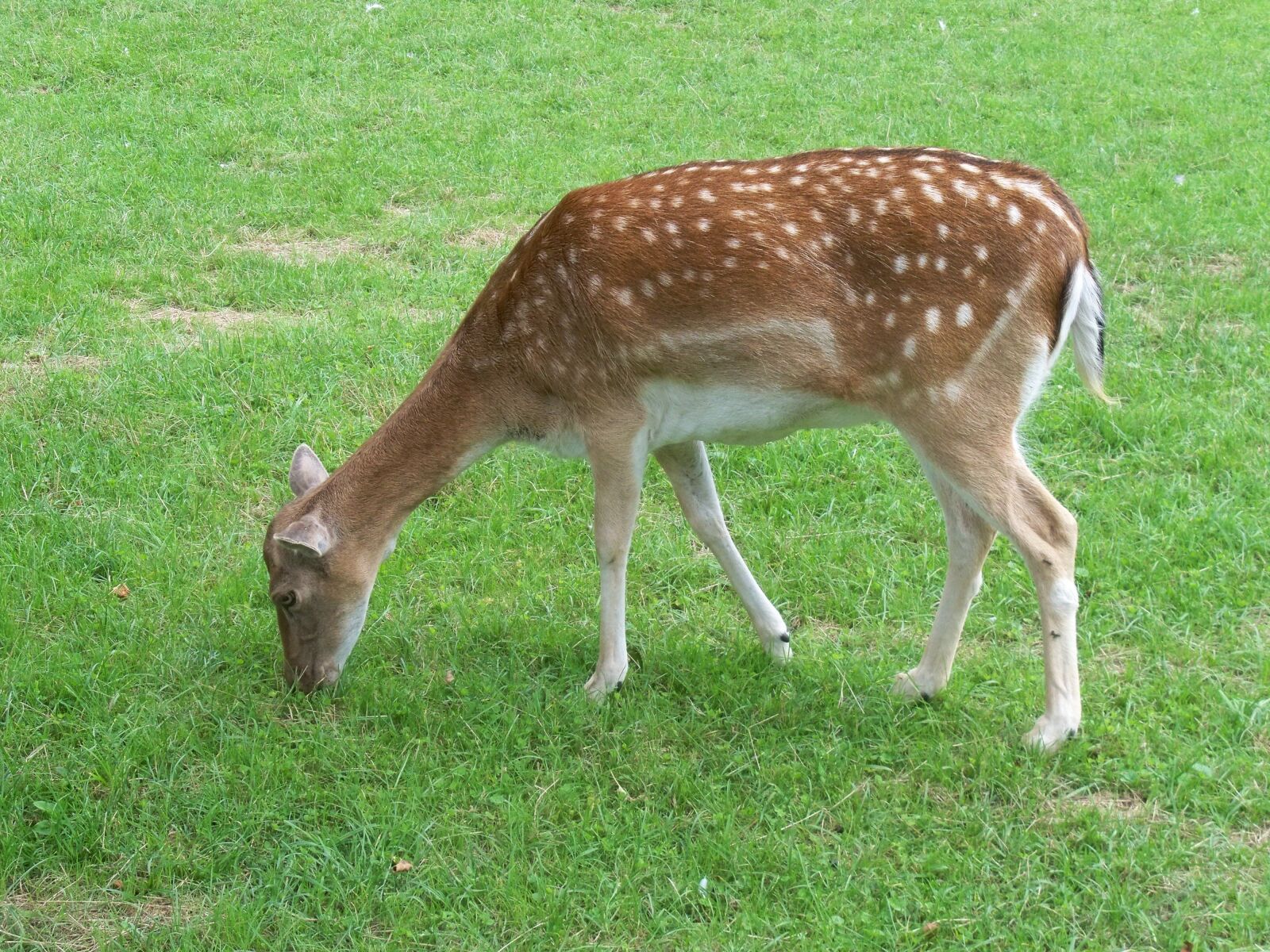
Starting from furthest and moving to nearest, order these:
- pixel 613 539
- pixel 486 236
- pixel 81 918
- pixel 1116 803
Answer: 1. pixel 486 236
2. pixel 613 539
3. pixel 1116 803
4. pixel 81 918

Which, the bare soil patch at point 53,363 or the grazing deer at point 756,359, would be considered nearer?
the grazing deer at point 756,359

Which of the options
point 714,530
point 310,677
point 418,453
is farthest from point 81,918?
point 714,530

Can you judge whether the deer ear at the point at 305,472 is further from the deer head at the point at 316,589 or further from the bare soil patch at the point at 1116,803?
the bare soil patch at the point at 1116,803

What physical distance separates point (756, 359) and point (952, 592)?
1.12 metres

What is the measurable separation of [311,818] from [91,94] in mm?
9047

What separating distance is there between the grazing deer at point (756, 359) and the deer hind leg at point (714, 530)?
1 centimetres

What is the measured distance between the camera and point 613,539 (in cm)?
486

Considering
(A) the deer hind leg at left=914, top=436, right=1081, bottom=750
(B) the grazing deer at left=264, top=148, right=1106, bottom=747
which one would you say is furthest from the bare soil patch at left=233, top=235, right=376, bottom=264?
(A) the deer hind leg at left=914, top=436, right=1081, bottom=750

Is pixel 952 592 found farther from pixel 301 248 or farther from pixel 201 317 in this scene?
pixel 301 248

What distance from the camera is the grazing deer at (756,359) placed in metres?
4.29

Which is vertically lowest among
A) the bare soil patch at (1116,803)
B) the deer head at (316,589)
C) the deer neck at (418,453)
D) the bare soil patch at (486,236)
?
the bare soil patch at (486,236)

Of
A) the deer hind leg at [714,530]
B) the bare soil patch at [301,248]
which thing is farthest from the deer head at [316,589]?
the bare soil patch at [301,248]

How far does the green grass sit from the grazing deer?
1.08ft

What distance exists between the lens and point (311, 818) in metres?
4.27
